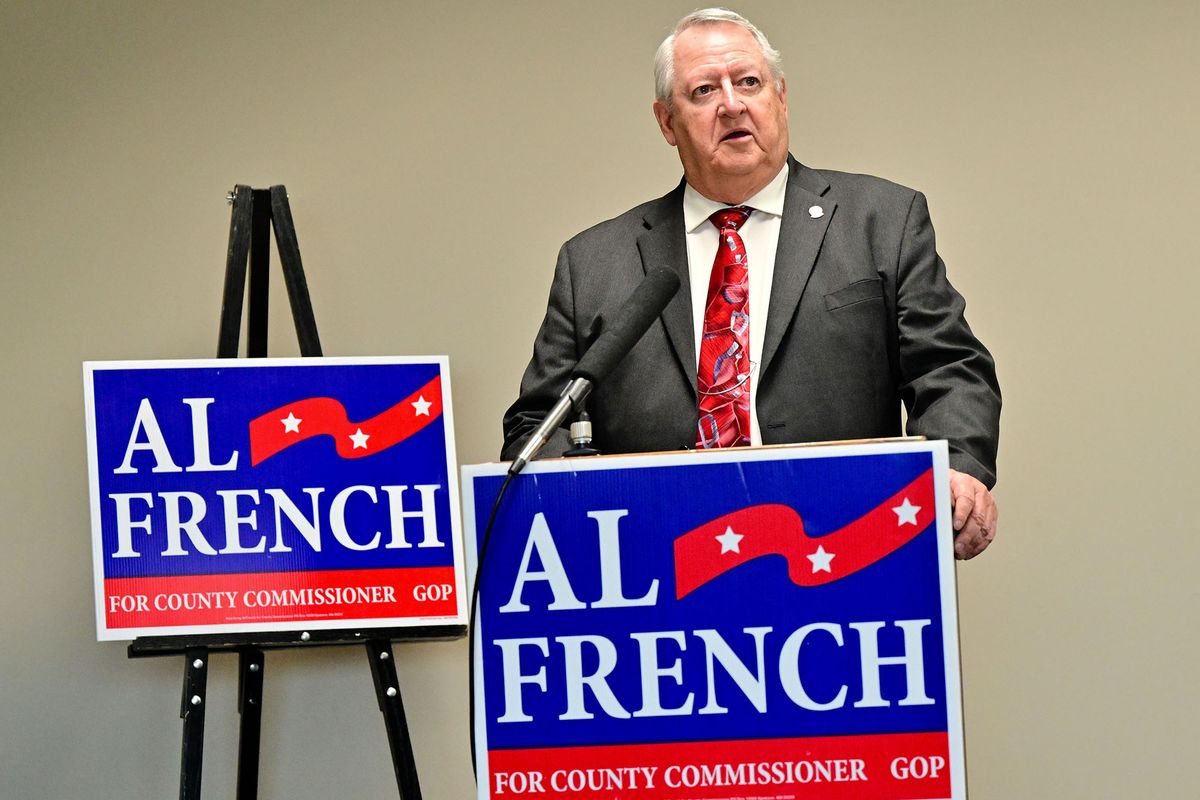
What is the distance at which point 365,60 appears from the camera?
10.8ft

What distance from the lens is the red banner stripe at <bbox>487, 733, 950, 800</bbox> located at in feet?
4.62

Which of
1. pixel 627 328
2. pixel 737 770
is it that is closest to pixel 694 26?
pixel 627 328

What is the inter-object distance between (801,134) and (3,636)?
2236 millimetres

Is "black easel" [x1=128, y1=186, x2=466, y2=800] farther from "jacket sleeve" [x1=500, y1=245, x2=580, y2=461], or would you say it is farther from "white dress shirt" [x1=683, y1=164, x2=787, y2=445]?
"white dress shirt" [x1=683, y1=164, x2=787, y2=445]

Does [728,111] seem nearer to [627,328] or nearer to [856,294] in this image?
[856,294]

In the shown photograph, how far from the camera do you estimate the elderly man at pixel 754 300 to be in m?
2.04

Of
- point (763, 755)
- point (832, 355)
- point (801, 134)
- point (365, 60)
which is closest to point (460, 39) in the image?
point (365, 60)

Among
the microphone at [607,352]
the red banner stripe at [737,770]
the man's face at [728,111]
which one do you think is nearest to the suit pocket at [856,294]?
the man's face at [728,111]

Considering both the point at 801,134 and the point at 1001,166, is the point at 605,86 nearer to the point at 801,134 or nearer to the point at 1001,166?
the point at 801,134

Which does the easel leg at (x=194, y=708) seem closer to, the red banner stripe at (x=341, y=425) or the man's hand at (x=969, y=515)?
the red banner stripe at (x=341, y=425)

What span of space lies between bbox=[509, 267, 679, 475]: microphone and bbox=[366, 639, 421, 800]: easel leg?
1339 millimetres

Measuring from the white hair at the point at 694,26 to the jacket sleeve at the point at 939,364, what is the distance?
309 mm

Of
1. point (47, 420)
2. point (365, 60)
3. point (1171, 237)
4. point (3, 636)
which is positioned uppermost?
point (365, 60)

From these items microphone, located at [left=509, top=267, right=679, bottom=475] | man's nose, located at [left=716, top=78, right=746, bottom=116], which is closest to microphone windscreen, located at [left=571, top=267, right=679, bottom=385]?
microphone, located at [left=509, top=267, right=679, bottom=475]
